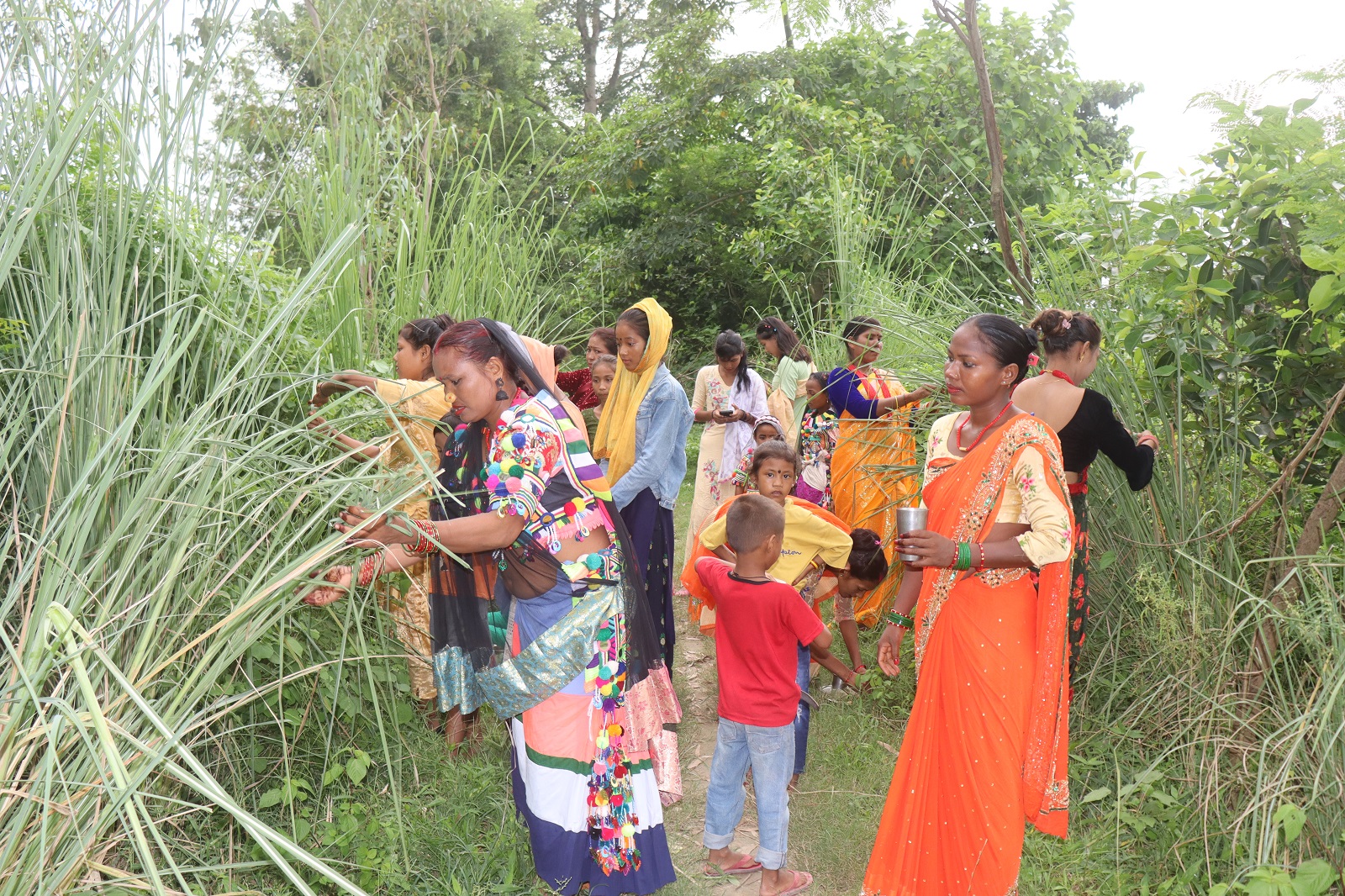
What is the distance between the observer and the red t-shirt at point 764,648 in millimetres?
3352

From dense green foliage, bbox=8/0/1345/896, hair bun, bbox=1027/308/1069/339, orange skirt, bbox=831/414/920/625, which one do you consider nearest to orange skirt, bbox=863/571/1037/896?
dense green foliage, bbox=8/0/1345/896

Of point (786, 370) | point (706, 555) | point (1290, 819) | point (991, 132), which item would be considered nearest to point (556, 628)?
point (706, 555)

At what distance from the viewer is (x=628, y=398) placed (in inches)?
199

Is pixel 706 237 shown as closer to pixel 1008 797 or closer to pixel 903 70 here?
pixel 903 70

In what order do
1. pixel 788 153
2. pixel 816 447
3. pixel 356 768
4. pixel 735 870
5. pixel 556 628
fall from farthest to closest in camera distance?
pixel 788 153
pixel 816 447
pixel 735 870
pixel 356 768
pixel 556 628

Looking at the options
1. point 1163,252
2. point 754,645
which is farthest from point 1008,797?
point 1163,252

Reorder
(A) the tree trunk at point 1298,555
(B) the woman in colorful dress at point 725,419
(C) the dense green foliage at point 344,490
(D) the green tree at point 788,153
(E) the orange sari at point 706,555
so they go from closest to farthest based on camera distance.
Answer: (C) the dense green foliage at point 344,490, (A) the tree trunk at point 1298,555, (E) the orange sari at point 706,555, (B) the woman in colorful dress at point 725,419, (D) the green tree at point 788,153

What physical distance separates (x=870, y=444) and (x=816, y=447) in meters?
1.42

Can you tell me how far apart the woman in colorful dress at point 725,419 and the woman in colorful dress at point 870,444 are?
1.94 feet

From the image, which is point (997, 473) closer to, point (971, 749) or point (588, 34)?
point (971, 749)

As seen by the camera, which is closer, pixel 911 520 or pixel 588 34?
pixel 911 520

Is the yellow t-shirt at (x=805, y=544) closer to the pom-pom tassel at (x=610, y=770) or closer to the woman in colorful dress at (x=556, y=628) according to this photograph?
the woman in colorful dress at (x=556, y=628)

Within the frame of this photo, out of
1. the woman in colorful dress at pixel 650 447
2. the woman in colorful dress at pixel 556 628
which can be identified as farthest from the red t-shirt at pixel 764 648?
the woman in colorful dress at pixel 650 447

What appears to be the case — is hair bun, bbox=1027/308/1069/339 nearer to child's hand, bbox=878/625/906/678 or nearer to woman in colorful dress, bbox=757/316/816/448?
child's hand, bbox=878/625/906/678
